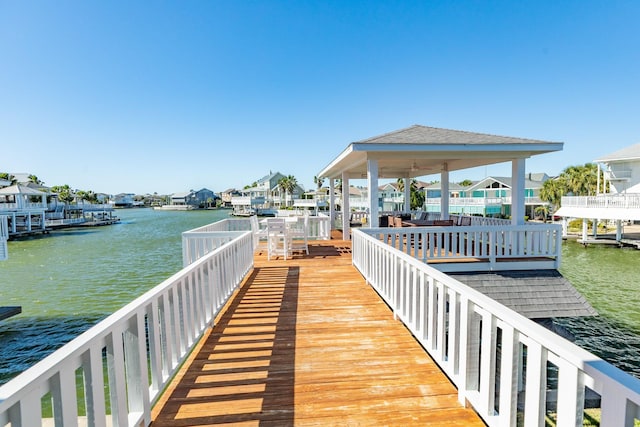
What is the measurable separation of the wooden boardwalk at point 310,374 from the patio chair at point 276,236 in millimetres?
3325

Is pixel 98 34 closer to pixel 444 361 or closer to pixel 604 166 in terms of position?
pixel 444 361

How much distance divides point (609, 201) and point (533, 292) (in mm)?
19560

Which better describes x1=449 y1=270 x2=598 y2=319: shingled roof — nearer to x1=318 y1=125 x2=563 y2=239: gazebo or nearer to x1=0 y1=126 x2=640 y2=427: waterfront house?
x1=318 y1=125 x2=563 y2=239: gazebo

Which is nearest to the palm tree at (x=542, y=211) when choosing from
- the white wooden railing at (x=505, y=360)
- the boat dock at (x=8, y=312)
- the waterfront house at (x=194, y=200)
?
the white wooden railing at (x=505, y=360)

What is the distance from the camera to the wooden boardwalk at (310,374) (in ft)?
6.82

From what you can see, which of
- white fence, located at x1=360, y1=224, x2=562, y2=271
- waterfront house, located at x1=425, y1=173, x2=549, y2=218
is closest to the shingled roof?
white fence, located at x1=360, y1=224, x2=562, y2=271

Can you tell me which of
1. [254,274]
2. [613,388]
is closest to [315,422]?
[613,388]

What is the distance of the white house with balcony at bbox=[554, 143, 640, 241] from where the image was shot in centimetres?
1845

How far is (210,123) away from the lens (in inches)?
1070

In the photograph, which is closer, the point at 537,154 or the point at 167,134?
the point at 537,154

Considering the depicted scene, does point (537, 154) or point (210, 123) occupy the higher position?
point (210, 123)

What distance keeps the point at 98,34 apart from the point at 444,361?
645 inches

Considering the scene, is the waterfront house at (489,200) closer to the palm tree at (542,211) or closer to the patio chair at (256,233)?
the palm tree at (542,211)

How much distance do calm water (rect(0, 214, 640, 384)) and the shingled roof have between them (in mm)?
2914
